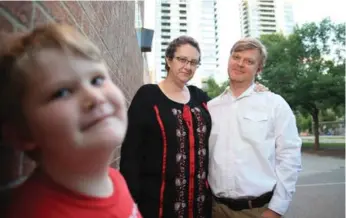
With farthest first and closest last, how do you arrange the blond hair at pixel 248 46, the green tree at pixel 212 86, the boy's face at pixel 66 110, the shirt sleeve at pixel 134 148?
the green tree at pixel 212 86, the blond hair at pixel 248 46, the shirt sleeve at pixel 134 148, the boy's face at pixel 66 110

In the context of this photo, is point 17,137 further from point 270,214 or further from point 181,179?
point 270,214

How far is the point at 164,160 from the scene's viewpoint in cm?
156

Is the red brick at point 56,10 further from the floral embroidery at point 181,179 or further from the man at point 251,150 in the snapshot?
the man at point 251,150

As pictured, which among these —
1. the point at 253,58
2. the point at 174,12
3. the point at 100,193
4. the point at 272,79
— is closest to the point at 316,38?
the point at 272,79

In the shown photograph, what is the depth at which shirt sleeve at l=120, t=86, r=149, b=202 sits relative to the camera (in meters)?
1.55

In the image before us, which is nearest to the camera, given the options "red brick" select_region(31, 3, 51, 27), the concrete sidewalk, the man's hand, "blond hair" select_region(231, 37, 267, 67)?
"red brick" select_region(31, 3, 51, 27)

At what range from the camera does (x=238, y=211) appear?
1741 millimetres

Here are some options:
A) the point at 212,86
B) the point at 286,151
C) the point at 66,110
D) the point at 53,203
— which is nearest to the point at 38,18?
the point at 66,110

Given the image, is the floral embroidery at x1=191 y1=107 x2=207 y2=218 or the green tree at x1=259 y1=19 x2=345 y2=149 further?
the green tree at x1=259 y1=19 x2=345 y2=149

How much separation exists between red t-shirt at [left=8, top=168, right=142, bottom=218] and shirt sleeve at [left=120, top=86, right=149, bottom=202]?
896mm

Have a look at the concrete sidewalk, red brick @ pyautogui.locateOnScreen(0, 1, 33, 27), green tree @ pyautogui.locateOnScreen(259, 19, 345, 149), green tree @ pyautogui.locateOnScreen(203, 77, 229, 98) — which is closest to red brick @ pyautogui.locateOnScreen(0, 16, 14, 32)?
red brick @ pyautogui.locateOnScreen(0, 1, 33, 27)

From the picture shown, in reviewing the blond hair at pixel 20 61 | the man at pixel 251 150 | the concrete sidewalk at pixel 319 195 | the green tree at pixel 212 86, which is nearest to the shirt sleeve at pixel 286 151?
the man at pixel 251 150

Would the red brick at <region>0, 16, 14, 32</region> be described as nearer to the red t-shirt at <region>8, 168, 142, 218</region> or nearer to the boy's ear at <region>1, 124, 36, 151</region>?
the boy's ear at <region>1, 124, 36, 151</region>

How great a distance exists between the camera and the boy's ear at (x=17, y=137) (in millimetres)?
581
